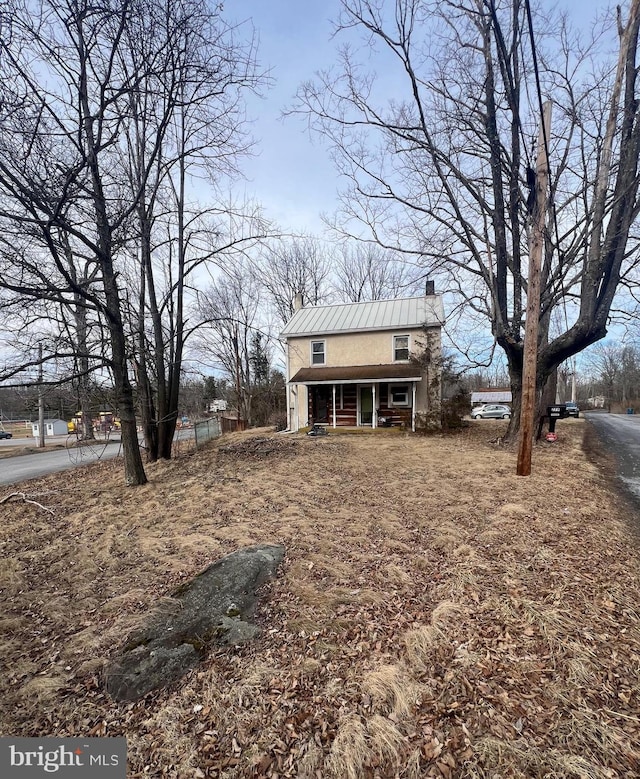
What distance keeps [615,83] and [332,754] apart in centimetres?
1291

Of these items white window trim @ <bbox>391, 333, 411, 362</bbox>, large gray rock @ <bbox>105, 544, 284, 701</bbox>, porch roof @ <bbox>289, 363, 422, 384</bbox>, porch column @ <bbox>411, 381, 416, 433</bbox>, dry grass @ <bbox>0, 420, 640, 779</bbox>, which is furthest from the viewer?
white window trim @ <bbox>391, 333, 411, 362</bbox>

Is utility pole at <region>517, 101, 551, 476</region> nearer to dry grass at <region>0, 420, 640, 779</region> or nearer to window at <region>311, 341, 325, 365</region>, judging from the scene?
dry grass at <region>0, 420, 640, 779</region>

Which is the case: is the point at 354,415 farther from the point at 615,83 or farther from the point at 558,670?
the point at 558,670

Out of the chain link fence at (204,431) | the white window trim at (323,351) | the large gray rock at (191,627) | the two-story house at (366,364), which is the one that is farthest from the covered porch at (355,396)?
the large gray rock at (191,627)

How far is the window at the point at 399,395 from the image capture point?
647 inches

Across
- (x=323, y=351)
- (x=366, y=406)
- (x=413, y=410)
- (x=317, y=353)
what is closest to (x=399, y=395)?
(x=413, y=410)

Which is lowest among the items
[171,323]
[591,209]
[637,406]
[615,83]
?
[637,406]

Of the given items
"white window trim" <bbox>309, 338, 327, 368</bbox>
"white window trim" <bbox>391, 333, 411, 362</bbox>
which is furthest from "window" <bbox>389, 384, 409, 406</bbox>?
"white window trim" <bbox>309, 338, 327, 368</bbox>

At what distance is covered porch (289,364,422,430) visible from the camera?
619 inches

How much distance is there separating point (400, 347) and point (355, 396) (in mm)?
A: 3129

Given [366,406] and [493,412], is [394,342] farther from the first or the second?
[493,412]

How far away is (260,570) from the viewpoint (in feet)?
12.4

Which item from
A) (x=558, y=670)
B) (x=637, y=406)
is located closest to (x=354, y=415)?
(x=558, y=670)

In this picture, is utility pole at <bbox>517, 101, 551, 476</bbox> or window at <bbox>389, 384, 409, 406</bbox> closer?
utility pole at <bbox>517, 101, 551, 476</bbox>
